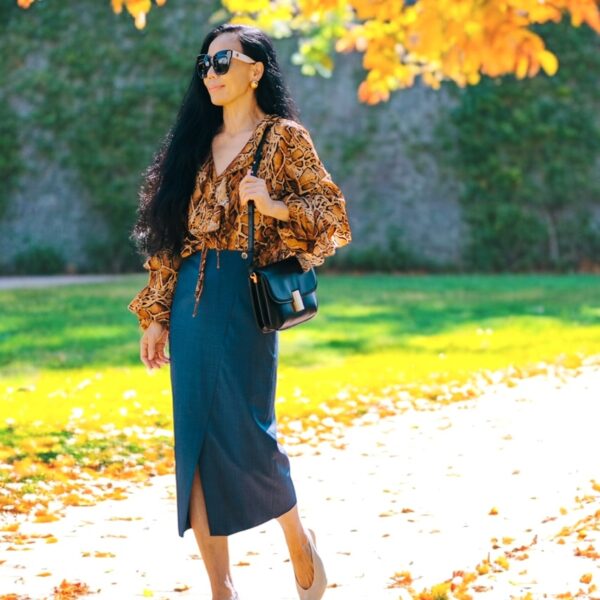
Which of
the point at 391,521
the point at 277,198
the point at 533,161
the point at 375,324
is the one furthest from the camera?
the point at 533,161

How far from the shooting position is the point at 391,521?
4562 millimetres

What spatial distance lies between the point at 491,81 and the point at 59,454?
11.6 m

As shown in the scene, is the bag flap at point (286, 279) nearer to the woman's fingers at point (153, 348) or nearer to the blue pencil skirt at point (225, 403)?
the blue pencil skirt at point (225, 403)

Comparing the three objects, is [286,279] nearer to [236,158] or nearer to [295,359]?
[236,158]

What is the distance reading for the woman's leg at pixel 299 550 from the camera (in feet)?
11.4

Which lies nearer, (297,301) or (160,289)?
(297,301)

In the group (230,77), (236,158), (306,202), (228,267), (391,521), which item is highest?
(230,77)

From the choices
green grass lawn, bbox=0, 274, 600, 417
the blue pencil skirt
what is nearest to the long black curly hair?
the blue pencil skirt

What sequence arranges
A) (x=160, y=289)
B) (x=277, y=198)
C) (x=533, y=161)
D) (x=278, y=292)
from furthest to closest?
(x=533, y=161)
(x=160, y=289)
(x=277, y=198)
(x=278, y=292)

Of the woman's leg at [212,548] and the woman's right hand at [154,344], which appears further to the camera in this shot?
the woman's right hand at [154,344]

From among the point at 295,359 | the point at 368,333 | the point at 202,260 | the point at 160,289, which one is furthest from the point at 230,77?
the point at 368,333

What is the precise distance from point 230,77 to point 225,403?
89 centimetres

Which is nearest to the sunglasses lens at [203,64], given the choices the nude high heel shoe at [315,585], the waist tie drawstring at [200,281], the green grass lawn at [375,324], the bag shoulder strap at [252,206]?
the bag shoulder strap at [252,206]

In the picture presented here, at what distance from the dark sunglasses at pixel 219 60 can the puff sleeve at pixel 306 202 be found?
0.22 m
